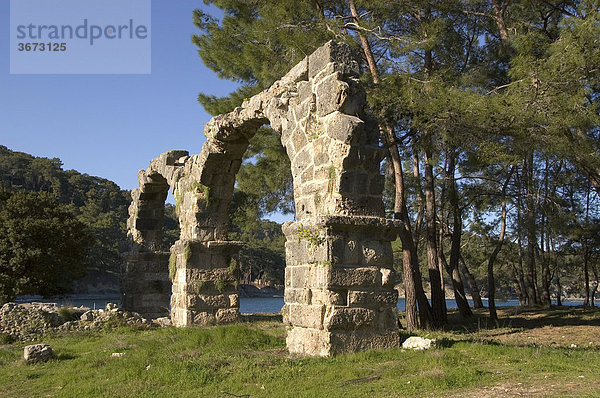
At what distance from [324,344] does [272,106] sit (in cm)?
378

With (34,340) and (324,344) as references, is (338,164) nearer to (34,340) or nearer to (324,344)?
(324,344)

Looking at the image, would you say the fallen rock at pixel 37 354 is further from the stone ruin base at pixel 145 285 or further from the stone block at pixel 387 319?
the stone ruin base at pixel 145 285

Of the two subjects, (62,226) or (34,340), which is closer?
(34,340)

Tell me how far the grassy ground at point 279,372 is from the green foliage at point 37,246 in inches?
356

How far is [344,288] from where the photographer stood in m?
6.25

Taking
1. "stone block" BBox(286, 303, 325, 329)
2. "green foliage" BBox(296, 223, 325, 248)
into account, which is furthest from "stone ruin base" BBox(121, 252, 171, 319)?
"green foliage" BBox(296, 223, 325, 248)

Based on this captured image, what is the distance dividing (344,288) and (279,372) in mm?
1267

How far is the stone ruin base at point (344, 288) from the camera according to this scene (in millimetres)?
6148

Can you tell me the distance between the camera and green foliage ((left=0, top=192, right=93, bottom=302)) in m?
15.9

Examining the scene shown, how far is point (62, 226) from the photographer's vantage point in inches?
675

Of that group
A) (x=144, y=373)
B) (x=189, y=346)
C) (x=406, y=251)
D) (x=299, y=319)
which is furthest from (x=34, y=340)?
(x=406, y=251)

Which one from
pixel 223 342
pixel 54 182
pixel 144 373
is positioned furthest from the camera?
pixel 54 182

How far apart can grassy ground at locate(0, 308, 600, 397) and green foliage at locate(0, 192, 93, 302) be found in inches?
356

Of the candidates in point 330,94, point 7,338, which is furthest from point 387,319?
point 7,338
